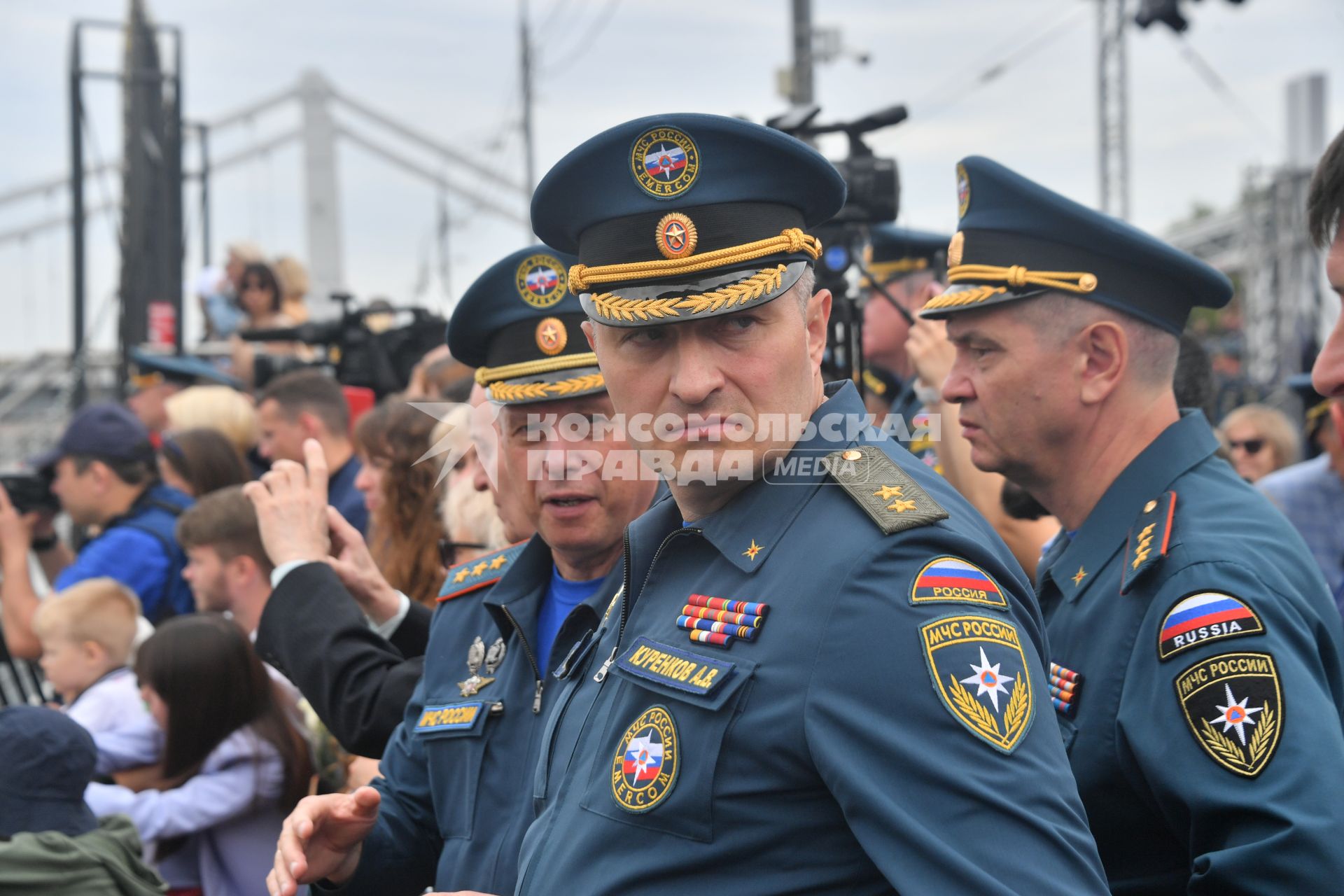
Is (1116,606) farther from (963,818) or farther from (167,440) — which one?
(167,440)

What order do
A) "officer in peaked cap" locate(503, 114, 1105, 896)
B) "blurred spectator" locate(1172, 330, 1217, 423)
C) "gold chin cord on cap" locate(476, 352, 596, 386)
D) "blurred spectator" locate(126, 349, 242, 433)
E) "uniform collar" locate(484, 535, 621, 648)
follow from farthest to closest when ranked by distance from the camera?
"blurred spectator" locate(126, 349, 242, 433) → "blurred spectator" locate(1172, 330, 1217, 423) → "gold chin cord on cap" locate(476, 352, 596, 386) → "uniform collar" locate(484, 535, 621, 648) → "officer in peaked cap" locate(503, 114, 1105, 896)

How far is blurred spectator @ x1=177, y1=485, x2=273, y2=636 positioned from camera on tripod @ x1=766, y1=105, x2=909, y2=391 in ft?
6.04

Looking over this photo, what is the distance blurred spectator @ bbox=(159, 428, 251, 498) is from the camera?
500 centimetres

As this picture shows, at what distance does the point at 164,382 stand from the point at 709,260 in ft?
22.4

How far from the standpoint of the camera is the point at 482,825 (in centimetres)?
215

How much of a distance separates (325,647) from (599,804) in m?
1.36

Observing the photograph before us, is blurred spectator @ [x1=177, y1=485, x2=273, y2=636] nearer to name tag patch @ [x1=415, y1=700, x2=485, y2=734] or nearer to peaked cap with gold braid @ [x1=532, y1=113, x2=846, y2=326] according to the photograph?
name tag patch @ [x1=415, y1=700, x2=485, y2=734]

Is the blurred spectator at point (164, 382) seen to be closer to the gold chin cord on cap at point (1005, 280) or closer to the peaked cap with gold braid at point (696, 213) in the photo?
the gold chin cord on cap at point (1005, 280)

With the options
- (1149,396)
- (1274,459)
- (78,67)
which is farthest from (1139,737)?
(78,67)

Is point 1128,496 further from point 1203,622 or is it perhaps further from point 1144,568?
point 1203,622

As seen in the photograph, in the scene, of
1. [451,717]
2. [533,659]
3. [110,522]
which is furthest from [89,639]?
[533,659]

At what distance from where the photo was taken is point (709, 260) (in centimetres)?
158

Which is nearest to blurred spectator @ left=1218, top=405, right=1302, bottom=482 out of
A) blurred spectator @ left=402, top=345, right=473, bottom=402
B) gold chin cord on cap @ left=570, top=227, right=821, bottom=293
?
blurred spectator @ left=402, top=345, right=473, bottom=402

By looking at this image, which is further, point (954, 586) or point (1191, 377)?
point (1191, 377)
